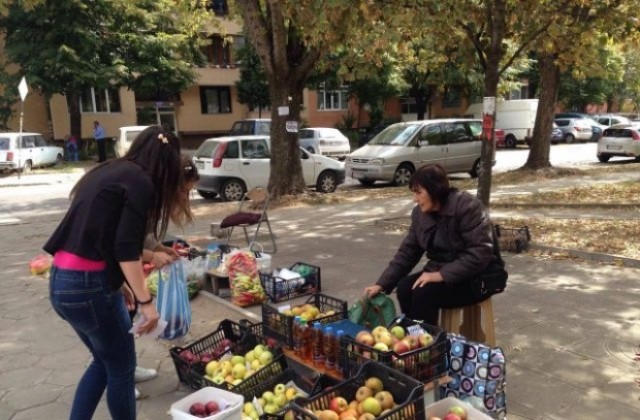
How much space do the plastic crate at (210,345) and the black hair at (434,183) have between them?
1.53 meters

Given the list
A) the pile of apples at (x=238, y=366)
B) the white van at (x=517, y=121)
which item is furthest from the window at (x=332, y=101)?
the pile of apples at (x=238, y=366)

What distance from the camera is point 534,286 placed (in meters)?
5.70

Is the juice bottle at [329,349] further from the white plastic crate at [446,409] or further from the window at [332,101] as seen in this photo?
the window at [332,101]

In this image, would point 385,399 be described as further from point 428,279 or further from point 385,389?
point 428,279

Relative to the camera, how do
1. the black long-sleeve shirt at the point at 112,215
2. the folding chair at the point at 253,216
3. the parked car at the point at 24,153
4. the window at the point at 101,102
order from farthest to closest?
the window at the point at 101,102, the parked car at the point at 24,153, the folding chair at the point at 253,216, the black long-sleeve shirt at the point at 112,215

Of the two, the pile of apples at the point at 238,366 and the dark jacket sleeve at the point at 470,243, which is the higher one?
the dark jacket sleeve at the point at 470,243

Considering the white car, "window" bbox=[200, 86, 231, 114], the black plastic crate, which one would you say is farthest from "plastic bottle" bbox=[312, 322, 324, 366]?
"window" bbox=[200, 86, 231, 114]

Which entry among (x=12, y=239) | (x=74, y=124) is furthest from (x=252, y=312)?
(x=74, y=124)

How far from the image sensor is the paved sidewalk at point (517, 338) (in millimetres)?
3527

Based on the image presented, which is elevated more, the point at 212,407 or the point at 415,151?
the point at 415,151

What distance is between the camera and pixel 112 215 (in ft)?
8.15

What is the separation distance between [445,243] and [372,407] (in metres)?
1.40

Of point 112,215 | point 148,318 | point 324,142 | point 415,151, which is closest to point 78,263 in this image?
point 112,215

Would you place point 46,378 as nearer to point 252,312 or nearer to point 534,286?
point 252,312
